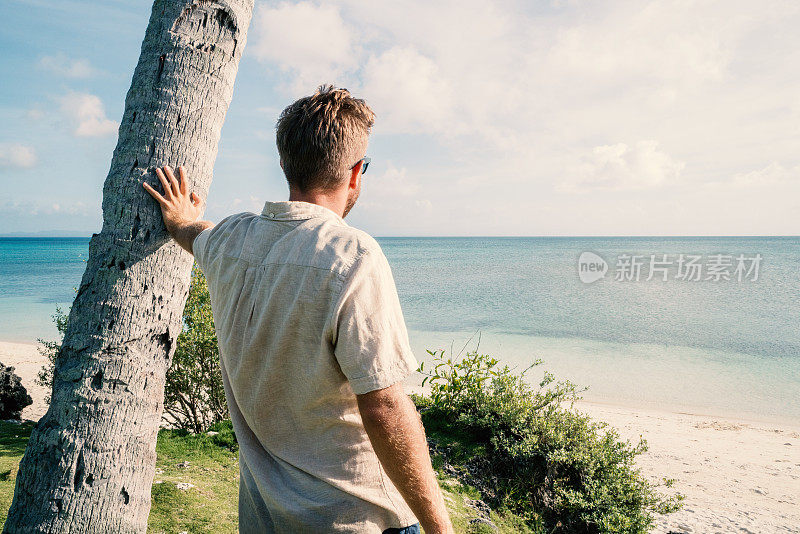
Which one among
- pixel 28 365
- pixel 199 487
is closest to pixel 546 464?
pixel 199 487

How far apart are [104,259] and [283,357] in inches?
41.2

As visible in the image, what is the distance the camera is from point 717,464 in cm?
945

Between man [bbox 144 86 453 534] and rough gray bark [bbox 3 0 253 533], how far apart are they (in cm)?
48

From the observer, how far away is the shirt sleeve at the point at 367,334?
138cm

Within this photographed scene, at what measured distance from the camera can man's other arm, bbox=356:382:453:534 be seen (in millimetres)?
1422

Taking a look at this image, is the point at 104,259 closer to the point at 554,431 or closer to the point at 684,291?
the point at 554,431

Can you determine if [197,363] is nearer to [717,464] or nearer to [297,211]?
[297,211]

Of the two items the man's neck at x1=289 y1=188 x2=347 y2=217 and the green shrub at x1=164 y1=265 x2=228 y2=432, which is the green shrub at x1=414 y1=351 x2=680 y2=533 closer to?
the green shrub at x1=164 y1=265 x2=228 y2=432

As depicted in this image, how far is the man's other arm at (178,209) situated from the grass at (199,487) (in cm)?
226

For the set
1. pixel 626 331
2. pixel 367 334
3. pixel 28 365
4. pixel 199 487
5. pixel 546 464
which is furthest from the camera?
pixel 626 331

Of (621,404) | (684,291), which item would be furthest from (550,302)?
(621,404)

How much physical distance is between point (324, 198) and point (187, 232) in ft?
2.31

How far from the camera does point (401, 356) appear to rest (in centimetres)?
143

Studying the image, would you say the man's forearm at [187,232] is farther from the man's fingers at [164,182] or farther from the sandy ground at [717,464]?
the sandy ground at [717,464]
